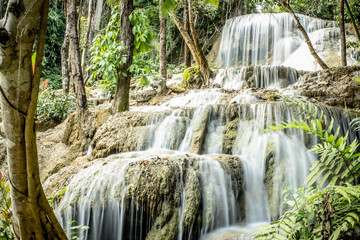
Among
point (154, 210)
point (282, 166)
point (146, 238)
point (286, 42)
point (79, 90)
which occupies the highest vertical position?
point (286, 42)

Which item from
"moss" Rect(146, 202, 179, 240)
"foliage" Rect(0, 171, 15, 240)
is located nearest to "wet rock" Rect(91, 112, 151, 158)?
"moss" Rect(146, 202, 179, 240)

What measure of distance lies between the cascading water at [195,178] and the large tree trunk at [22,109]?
1652mm

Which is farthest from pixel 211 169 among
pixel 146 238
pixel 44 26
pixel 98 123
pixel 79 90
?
pixel 79 90

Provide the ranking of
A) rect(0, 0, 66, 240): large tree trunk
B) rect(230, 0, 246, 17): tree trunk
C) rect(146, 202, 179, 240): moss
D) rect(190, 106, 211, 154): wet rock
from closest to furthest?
1. rect(0, 0, 66, 240): large tree trunk
2. rect(146, 202, 179, 240): moss
3. rect(190, 106, 211, 154): wet rock
4. rect(230, 0, 246, 17): tree trunk

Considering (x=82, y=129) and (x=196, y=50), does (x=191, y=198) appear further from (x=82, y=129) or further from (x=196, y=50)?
(x=196, y=50)

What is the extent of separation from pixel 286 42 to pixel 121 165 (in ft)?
45.9

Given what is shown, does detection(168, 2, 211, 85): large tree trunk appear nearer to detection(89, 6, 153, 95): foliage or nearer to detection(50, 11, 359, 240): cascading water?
detection(89, 6, 153, 95): foliage

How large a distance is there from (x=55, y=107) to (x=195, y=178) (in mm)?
6857

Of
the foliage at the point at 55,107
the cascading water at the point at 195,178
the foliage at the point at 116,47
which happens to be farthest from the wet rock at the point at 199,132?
the foliage at the point at 55,107

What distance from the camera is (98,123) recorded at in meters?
6.65

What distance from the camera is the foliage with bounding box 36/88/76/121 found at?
8.70 metres

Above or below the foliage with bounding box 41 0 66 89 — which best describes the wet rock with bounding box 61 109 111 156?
below

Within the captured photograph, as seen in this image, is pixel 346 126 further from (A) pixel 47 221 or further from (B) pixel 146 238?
(A) pixel 47 221

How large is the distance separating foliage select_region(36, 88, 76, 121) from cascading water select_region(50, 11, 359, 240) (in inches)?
169
